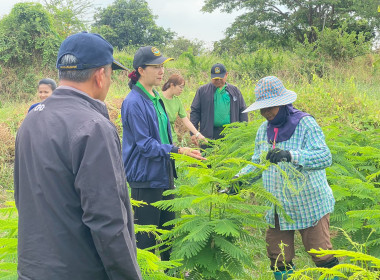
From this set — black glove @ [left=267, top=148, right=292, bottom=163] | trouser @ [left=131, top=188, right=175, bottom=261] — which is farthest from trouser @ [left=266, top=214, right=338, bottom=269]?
trouser @ [left=131, top=188, right=175, bottom=261]

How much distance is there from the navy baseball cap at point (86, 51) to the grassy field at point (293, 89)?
6.08ft

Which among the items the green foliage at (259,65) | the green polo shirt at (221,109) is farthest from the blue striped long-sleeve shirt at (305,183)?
the green foliage at (259,65)

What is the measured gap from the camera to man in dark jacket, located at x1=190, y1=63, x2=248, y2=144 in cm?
767

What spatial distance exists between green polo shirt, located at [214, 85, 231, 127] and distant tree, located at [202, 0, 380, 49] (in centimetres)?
2049

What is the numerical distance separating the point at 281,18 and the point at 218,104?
2236 centimetres

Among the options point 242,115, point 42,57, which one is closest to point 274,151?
point 242,115

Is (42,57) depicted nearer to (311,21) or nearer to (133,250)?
→ (311,21)

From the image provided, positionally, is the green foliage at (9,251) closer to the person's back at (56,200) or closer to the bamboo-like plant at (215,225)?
the person's back at (56,200)

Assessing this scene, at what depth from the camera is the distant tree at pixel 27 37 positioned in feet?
60.6

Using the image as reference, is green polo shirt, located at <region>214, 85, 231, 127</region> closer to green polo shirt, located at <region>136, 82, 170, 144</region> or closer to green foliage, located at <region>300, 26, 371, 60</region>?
green polo shirt, located at <region>136, 82, 170, 144</region>

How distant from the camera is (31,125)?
83.6 inches

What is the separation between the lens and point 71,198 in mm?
2045

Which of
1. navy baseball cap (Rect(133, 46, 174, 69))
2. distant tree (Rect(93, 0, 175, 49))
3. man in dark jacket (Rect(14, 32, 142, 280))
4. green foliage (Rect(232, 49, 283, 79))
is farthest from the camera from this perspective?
distant tree (Rect(93, 0, 175, 49))

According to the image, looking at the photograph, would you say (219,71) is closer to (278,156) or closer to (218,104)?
(218,104)
